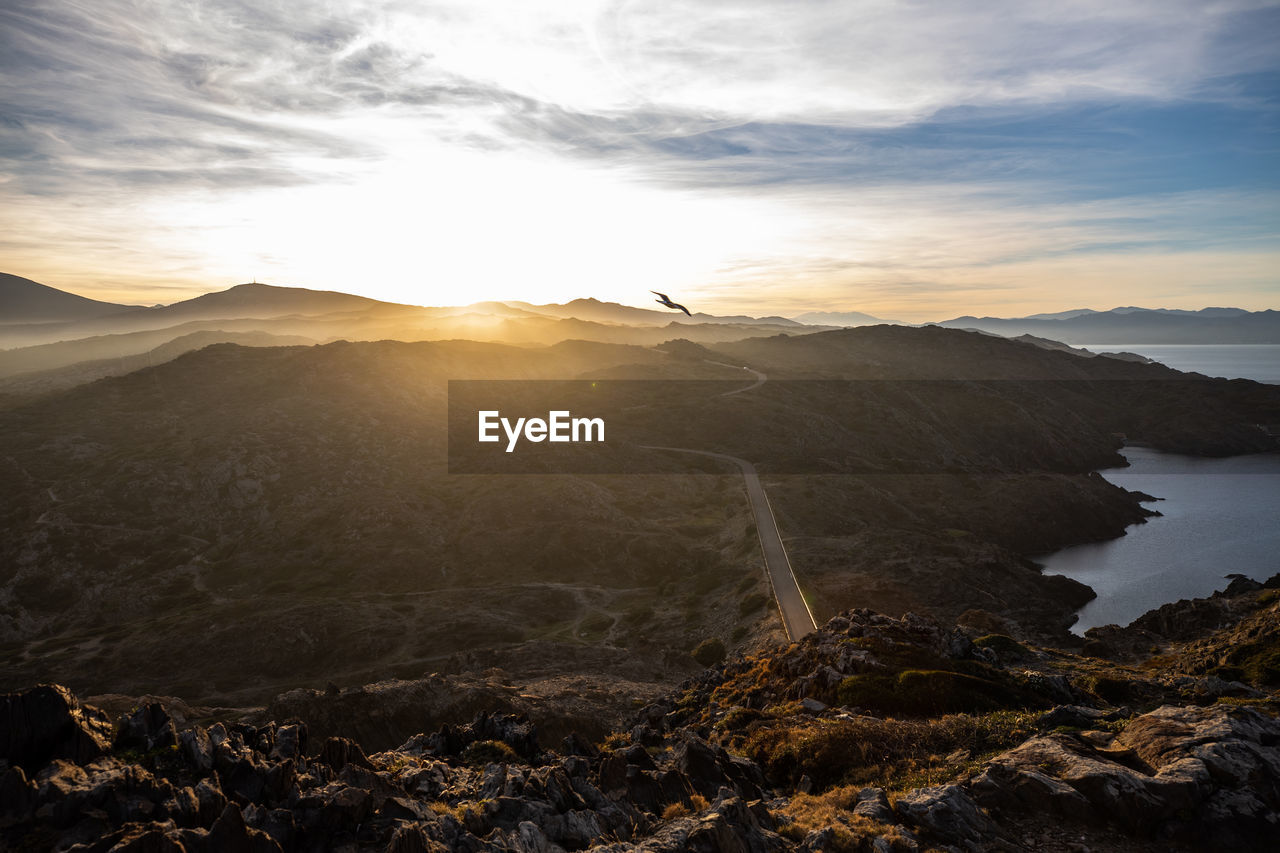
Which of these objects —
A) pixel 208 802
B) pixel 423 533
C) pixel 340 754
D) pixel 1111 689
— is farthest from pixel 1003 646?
pixel 423 533

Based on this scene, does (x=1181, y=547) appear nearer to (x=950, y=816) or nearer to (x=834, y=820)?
(x=950, y=816)

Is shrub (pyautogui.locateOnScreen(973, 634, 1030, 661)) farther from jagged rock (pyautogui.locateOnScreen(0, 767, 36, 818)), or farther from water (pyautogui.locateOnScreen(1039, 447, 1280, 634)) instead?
jagged rock (pyautogui.locateOnScreen(0, 767, 36, 818))

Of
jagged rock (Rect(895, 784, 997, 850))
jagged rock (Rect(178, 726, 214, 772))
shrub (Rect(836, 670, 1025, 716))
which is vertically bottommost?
shrub (Rect(836, 670, 1025, 716))

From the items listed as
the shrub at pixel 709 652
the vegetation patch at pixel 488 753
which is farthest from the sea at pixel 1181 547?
the vegetation patch at pixel 488 753

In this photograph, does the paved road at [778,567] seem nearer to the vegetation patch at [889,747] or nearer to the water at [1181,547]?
the vegetation patch at [889,747]

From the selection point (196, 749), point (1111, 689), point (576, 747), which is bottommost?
point (576, 747)

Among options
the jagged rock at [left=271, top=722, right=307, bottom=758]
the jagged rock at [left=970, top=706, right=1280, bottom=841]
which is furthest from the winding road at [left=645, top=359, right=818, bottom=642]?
the jagged rock at [left=271, top=722, right=307, bottom=758]
